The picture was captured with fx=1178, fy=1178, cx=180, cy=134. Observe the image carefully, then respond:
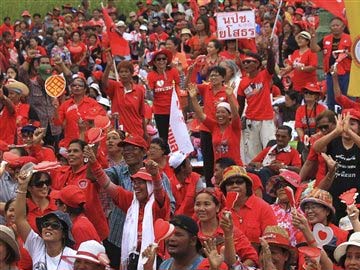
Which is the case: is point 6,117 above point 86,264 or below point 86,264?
below

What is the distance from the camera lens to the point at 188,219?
8227 mm

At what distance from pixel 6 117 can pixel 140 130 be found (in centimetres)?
169

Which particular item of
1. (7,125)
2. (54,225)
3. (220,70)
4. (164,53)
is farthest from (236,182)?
(164,53)

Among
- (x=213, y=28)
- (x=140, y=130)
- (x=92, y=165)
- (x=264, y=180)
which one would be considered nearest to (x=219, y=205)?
(x=92, y=165)

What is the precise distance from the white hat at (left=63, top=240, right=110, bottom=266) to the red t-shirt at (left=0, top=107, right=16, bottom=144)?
6.55 meters

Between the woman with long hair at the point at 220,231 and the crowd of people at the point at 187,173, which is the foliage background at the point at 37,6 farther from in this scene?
the woman with long hair at the point at 220,231

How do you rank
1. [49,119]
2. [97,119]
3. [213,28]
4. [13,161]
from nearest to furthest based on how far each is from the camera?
[13,161] → [97,119] → [49,119] → [213,28]

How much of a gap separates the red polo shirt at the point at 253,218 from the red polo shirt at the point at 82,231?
112 cm

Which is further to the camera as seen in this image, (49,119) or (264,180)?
(49,119)

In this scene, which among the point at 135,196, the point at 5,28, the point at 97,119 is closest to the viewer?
the point at 135,196

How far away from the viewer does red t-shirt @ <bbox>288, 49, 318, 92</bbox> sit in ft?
57.8

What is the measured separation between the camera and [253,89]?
49.3ft

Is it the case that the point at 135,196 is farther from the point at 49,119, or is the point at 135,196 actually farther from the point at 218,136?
the point at 49,119

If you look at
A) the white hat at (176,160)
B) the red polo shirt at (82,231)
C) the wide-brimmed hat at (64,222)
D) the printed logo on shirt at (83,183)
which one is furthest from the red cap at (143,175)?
the white hat at (176,160)
